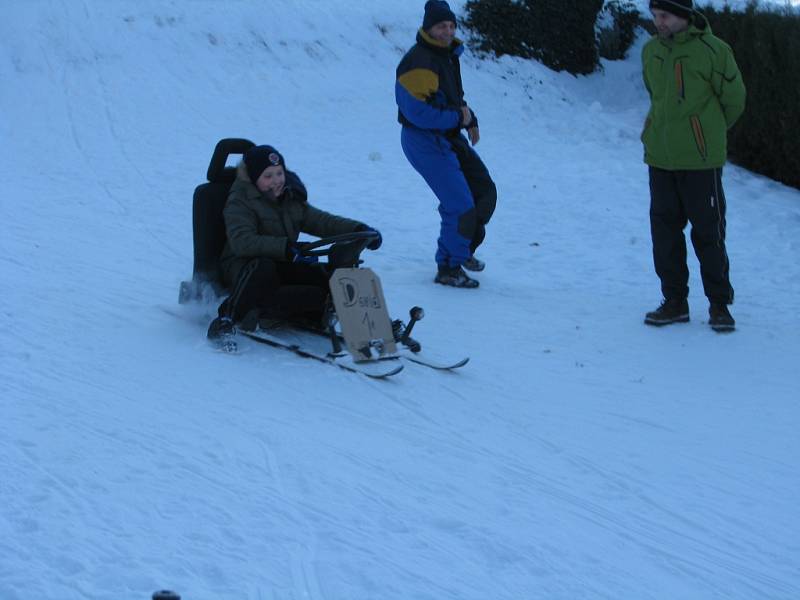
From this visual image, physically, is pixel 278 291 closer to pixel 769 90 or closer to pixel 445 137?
pixel 445 137

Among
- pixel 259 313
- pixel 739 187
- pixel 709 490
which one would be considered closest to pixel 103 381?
pixel 259 313

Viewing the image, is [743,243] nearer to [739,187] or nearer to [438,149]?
[739,187]

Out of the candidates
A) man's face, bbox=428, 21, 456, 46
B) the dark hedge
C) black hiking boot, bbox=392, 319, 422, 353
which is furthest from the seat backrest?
the dark hedge

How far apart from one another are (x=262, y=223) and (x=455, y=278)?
1972 millimetres

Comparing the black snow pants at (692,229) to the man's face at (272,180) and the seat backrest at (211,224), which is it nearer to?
the man's face at (272,180)

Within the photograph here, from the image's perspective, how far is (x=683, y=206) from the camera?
23.5 feet

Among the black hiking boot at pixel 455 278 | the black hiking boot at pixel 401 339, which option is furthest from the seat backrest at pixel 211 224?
the black hiking boot at pixel 455 278

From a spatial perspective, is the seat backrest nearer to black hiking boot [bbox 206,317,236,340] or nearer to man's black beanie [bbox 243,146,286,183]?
man's black beanie [bbox 243,146,286,183]

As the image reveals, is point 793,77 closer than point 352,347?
No

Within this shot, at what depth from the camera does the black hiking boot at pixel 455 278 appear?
8.21 metres

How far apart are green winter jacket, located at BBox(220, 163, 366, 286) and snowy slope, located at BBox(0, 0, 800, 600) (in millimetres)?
525

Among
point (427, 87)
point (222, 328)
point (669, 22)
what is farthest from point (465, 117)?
point (222, 328)

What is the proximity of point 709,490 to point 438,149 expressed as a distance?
12.3ft

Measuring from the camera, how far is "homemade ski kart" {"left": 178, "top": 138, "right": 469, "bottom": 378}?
621 centimetres
